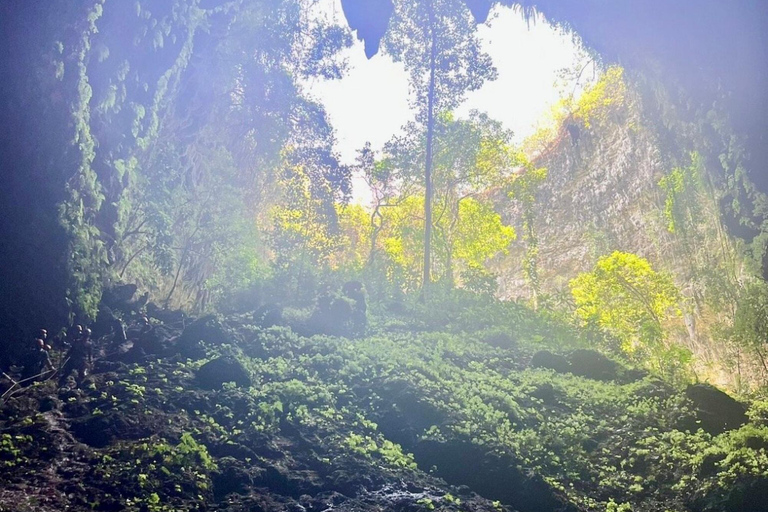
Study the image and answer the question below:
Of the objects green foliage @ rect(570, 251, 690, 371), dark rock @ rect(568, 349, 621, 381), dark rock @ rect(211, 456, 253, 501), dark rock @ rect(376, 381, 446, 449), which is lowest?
dark rock @ rect(211, 456, 253, 501)

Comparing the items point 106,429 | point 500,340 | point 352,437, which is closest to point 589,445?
point 352,437

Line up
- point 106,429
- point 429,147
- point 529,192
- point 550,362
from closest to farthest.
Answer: point 106,429, point 550,362, point 429,147, point 529,192

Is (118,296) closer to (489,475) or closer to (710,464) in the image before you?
(489,475)

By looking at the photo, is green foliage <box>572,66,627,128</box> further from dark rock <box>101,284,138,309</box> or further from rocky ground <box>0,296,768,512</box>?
dark rock <box>101,284,138,309</box>

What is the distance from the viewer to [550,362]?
1408 centimetres

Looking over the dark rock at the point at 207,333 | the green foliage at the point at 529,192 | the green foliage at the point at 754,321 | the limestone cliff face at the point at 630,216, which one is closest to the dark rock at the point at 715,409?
the green foliage at the point at 754,321

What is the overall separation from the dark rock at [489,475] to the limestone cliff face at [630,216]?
7.98 meters

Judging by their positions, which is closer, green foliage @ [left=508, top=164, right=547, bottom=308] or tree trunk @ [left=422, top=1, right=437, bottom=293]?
tree trunk @ [left=422, top=1, right=437, bottom=293]

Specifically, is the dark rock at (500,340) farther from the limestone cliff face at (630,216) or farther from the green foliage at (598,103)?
the green foliage at (598,103)

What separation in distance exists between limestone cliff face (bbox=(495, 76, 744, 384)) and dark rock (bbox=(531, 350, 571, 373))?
189 inches

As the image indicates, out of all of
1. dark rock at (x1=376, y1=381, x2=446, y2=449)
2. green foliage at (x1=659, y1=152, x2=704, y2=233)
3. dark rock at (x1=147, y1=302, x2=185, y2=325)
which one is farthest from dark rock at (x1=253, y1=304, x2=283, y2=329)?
green foliage at (x1=659, y1=152, x2=704, y2=233)

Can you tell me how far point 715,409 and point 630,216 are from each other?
22.7 m

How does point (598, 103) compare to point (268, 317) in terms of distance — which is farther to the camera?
point (598, 103)

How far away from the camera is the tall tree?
21.7 m
